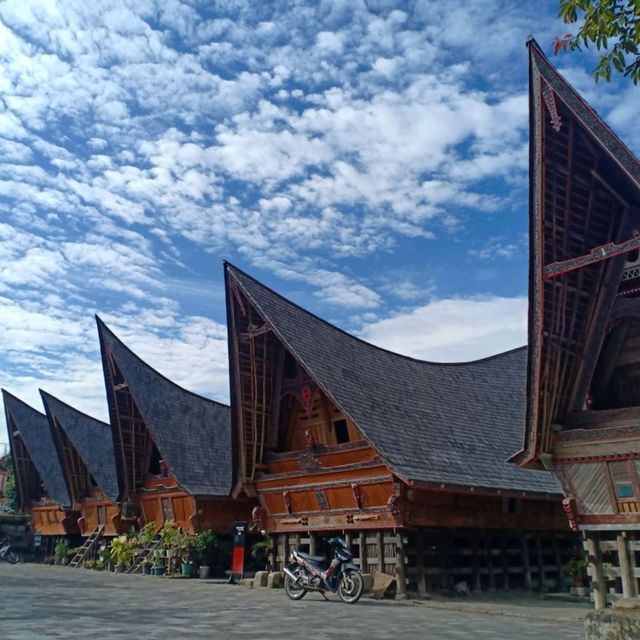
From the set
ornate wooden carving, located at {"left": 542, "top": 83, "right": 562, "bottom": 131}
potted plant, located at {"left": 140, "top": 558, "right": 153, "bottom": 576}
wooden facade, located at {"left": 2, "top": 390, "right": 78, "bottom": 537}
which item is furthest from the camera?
wooden facade, located at {"left": 2, "top": 390, "right": 78, "bottom": 537}

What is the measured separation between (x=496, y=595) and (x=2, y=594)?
1215 cm

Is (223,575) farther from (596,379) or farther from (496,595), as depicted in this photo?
(596,379)

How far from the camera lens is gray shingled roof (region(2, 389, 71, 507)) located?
37.0 m

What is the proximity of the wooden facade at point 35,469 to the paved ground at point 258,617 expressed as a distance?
68.7 ft

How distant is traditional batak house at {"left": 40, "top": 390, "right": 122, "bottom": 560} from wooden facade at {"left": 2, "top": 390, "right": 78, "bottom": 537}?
2.29 metres

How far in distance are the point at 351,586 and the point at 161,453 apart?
14003 mm

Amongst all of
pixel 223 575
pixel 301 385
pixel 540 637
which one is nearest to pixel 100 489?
pixel 223 575

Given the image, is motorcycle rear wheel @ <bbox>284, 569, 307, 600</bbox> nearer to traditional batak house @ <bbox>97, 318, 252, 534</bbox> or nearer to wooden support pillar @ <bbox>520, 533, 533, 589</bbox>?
wooden support pillar @ <bbox>520, 533, 533, 589</bbox>

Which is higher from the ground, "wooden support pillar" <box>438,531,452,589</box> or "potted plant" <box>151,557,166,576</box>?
"wooden support pillar" <box>438,531,452,589</box>

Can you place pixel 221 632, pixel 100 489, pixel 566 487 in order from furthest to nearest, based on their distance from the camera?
pixel 100 489 → pixel 566 487 → pixel 221 632

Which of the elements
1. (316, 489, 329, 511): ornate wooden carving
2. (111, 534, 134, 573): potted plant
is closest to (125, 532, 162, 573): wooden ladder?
(111, 534, 134, 573): potted plant

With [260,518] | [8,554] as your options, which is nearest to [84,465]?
[8,554]

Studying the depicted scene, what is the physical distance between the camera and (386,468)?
16.9 meters

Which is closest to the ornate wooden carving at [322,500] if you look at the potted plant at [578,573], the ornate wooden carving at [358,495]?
the ornate wooden carving at [358,495]
